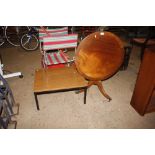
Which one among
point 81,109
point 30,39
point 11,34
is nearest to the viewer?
point 81,109

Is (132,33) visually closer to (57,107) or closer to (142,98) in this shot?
(142,98)

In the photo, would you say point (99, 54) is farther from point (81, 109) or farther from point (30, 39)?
point (30, 39)

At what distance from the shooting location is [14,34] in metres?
6.09

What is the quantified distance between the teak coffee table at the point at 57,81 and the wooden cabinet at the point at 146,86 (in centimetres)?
97

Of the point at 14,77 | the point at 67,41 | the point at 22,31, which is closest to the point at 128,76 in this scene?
the point at 67,41

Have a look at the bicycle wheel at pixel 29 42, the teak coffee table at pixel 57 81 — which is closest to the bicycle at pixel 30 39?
the bicycle wheel at pixel 29 42

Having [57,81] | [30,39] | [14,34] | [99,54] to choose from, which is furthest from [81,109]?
[14,34]

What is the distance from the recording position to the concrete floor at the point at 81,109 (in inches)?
106

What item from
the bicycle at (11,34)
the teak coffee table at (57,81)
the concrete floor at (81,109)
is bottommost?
the concrete floor at (81,109)

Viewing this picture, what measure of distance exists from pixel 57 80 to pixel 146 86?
1.57m

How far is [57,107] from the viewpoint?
9.93 feet

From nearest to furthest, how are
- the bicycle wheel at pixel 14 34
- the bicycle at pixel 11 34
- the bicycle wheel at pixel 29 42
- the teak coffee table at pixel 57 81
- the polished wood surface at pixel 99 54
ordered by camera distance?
the polished wood surface at pixel 99 54 < the teak coffee table at pixel 57 81 < the bicycle wheel at pixel 29 42 < the bicycle at pixel 11 34 < the bicycle wheel at pixel 14 34

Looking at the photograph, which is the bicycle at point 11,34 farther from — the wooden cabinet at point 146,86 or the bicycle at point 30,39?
the wooden cabinet at point 146,86

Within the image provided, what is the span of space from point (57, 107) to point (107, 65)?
4.19 feet
